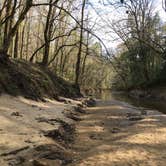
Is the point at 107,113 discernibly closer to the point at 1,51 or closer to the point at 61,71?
the point at 1,51

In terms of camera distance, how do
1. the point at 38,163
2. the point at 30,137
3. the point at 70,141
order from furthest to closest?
the point at 70,141, the point at 30,137, the point at 38,163

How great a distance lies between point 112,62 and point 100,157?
469 centimetres

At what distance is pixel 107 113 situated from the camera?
75.8 ft

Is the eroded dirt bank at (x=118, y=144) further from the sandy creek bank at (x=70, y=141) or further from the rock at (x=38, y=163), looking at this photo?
the rock at (x=38, y=163)

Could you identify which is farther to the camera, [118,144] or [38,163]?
[118,144]

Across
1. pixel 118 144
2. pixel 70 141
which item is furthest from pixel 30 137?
pixel 118 144

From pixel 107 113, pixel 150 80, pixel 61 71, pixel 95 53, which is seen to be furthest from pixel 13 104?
pixel 61 71

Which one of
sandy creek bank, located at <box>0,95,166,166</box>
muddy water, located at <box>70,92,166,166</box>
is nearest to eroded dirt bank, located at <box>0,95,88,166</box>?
sandy creek bank, located at <box>0,95,166,166</box>

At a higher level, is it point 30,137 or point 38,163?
point 30,137

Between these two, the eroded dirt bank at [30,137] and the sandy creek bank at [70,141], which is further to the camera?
the sandy creek bank at [70,141]

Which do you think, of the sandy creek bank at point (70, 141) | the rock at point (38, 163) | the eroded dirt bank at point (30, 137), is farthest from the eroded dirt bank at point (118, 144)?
the rock at point (38, 163)

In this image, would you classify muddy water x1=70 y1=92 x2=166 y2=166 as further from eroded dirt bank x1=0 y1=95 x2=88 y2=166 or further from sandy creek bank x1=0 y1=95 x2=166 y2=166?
eroded dirt bank x1=0 y1=95 x2=88 y2=166

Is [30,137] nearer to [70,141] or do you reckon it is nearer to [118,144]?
[70,141]

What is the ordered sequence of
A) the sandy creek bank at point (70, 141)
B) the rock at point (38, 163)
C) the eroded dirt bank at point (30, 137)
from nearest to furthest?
1. the rock at point (38, 163)
2. the eroded dirt bank at point (30, 137)
3. the sandy creek bank at point (70, 141)
